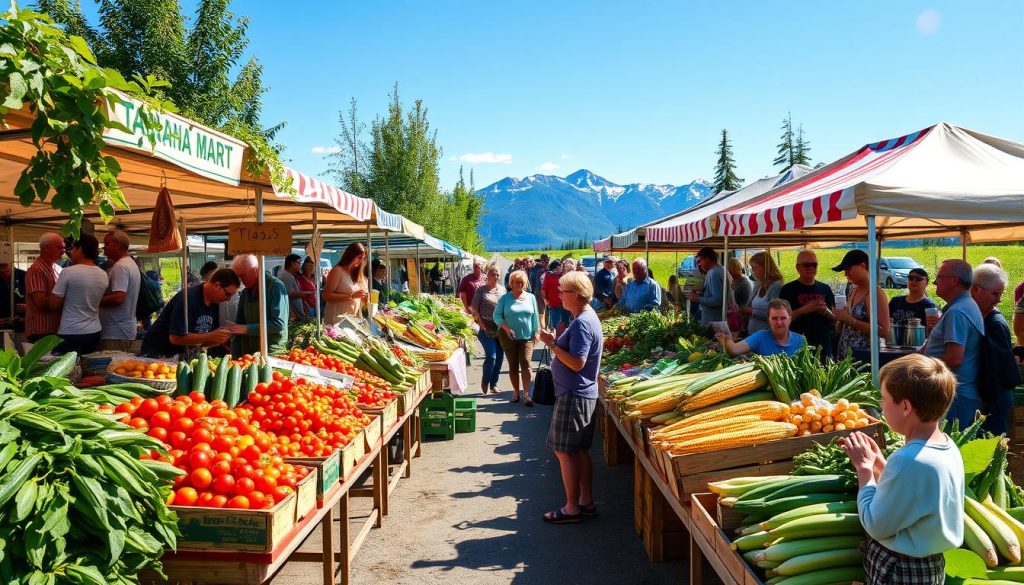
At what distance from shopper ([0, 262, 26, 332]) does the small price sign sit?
18.1 feet

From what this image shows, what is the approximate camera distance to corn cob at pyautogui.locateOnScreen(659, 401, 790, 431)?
3.98 meters

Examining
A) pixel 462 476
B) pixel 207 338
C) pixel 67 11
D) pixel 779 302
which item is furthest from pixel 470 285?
pixel 67 11

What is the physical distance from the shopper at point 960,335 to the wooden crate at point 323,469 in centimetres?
396

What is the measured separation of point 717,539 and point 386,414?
2894 millimetres

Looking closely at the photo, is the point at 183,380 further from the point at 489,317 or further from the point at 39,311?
the point at 489,317

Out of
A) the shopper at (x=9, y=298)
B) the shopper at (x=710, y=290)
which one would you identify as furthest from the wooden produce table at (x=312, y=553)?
the shopper at (x=9, y=298)

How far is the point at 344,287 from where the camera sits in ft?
27.9

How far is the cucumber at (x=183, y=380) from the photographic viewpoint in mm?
4285

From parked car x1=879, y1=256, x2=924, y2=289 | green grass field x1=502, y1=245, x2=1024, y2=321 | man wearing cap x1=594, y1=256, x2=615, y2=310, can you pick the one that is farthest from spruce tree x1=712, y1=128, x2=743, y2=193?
man wearing cap x1=594, y1=256, x2=615, y2=310

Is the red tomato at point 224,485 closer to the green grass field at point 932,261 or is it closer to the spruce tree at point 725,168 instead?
the green grass field at point 932,261

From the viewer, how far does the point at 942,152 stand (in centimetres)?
538

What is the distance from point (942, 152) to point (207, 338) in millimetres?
6246

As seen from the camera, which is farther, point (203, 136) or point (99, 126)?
point (203, 136)

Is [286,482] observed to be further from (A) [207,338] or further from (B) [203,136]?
(A) [207,338]
